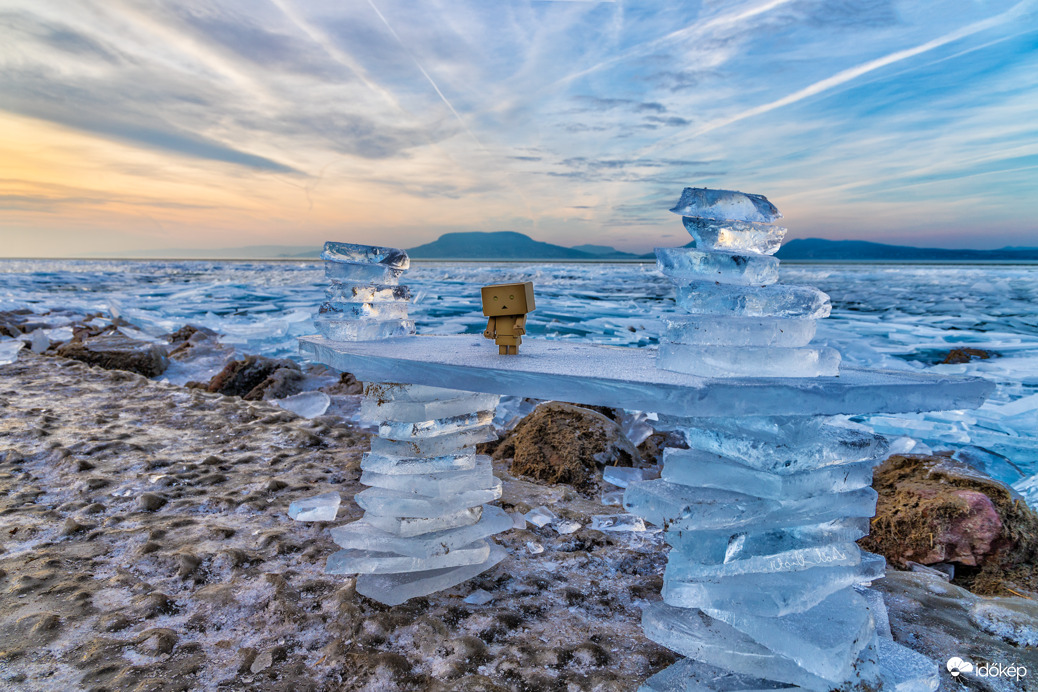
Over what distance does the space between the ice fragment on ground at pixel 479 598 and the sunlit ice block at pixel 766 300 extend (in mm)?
1391

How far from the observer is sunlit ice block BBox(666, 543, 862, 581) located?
1499 millimetres

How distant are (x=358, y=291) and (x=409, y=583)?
1.28 meters

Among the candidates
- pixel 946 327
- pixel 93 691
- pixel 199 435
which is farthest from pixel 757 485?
pixel 946 327

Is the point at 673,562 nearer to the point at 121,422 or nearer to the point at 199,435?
the point at 199,435

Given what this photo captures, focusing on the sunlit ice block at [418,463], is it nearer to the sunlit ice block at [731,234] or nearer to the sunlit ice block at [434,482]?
the sunlit ice block at [434,482]

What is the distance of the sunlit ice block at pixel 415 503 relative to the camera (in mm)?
2188

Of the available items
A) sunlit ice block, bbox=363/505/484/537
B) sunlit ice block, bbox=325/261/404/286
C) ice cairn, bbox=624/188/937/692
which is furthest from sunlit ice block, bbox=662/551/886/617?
sunlit ice block, bbox=325/261/404/286

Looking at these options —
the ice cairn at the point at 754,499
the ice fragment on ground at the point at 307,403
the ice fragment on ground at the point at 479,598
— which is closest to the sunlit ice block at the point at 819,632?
the ice cairn at the point at 754,499

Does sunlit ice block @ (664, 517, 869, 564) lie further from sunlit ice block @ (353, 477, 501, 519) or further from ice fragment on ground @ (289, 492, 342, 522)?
ice fragment on ground @ (289, 492, 342, 522)

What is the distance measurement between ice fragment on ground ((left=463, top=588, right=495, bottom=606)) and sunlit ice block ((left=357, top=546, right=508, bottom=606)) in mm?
94

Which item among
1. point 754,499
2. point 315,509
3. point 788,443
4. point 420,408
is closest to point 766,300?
point 788,443

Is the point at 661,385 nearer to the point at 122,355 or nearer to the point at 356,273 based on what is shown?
the point at 356,273

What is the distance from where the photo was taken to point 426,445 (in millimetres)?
2234

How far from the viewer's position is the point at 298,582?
2.22 metres
